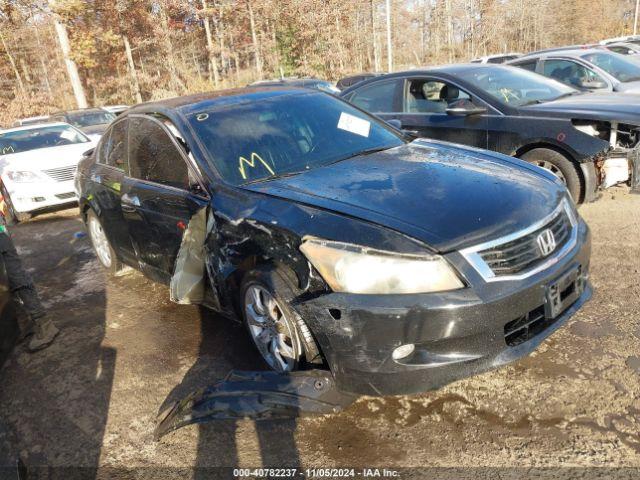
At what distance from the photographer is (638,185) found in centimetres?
496

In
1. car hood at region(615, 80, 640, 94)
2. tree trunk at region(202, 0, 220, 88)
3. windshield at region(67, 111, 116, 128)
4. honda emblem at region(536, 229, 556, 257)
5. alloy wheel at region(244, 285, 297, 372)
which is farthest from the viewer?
tree trunk at region(202, 0, 220, 88)

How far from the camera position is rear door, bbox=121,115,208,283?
3.39 metres

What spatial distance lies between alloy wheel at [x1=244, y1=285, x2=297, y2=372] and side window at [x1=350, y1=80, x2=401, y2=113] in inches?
160

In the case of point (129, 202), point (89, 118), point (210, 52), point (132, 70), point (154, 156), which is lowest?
point (132, 70)

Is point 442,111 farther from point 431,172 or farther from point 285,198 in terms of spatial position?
point 285,198

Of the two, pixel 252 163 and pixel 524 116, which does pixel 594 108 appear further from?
pixel 252 163

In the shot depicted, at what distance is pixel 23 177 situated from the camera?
8148mm

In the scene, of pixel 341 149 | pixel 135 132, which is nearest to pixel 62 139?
pixel 135 132

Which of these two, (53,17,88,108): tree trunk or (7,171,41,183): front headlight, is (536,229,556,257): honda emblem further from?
(53,17,88,108): tree trunk

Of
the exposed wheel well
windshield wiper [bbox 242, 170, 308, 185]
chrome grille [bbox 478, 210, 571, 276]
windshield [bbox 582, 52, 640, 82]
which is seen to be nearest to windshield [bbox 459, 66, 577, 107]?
the exposed wheel well

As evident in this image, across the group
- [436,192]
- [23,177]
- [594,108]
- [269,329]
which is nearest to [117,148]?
[269,329]

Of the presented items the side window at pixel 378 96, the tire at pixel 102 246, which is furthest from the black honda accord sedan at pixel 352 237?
the side window at pixel 378 96

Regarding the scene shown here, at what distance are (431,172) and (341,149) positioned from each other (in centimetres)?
77

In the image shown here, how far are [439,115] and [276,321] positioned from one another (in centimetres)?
392
